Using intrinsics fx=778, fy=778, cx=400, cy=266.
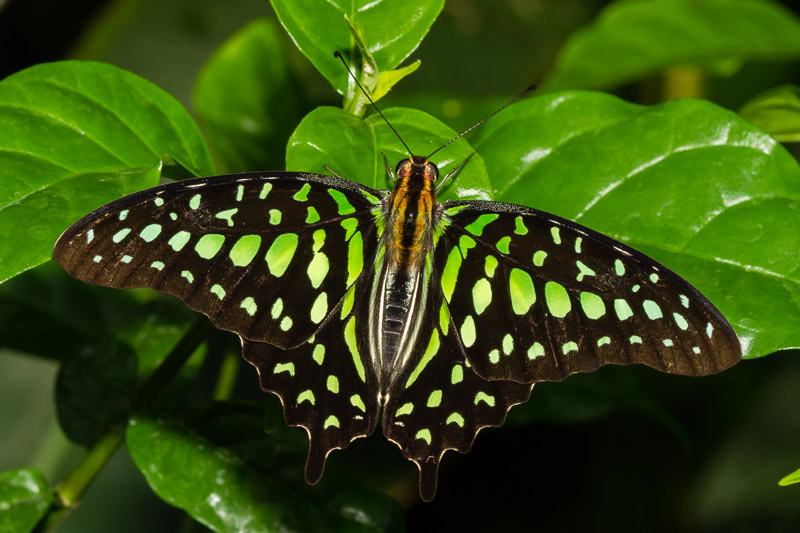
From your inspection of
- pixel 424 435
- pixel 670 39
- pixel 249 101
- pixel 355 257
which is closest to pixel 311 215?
pixel 355 257

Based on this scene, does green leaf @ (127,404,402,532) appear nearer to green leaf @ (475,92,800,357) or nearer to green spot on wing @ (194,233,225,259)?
green spot on wing @ (194,233,225,259)

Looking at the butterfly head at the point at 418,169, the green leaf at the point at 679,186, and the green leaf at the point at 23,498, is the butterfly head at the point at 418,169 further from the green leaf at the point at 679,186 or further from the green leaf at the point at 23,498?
the green leaf at the point at 23,498

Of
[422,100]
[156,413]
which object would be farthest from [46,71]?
[422,100]

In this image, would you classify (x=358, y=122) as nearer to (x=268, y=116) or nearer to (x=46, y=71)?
(x=46, y=71)

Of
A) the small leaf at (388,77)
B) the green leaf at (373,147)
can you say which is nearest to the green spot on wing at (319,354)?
the green leaf at (373,147)

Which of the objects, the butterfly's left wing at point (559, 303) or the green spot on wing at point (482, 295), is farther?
the green spot on wing at point (482, 295)

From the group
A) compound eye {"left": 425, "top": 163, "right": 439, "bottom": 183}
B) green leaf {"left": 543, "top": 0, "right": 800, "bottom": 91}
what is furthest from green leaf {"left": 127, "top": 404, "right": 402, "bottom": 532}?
green leaf {"left": 543, "top": 0, "right": 800, "bottom": 91}
